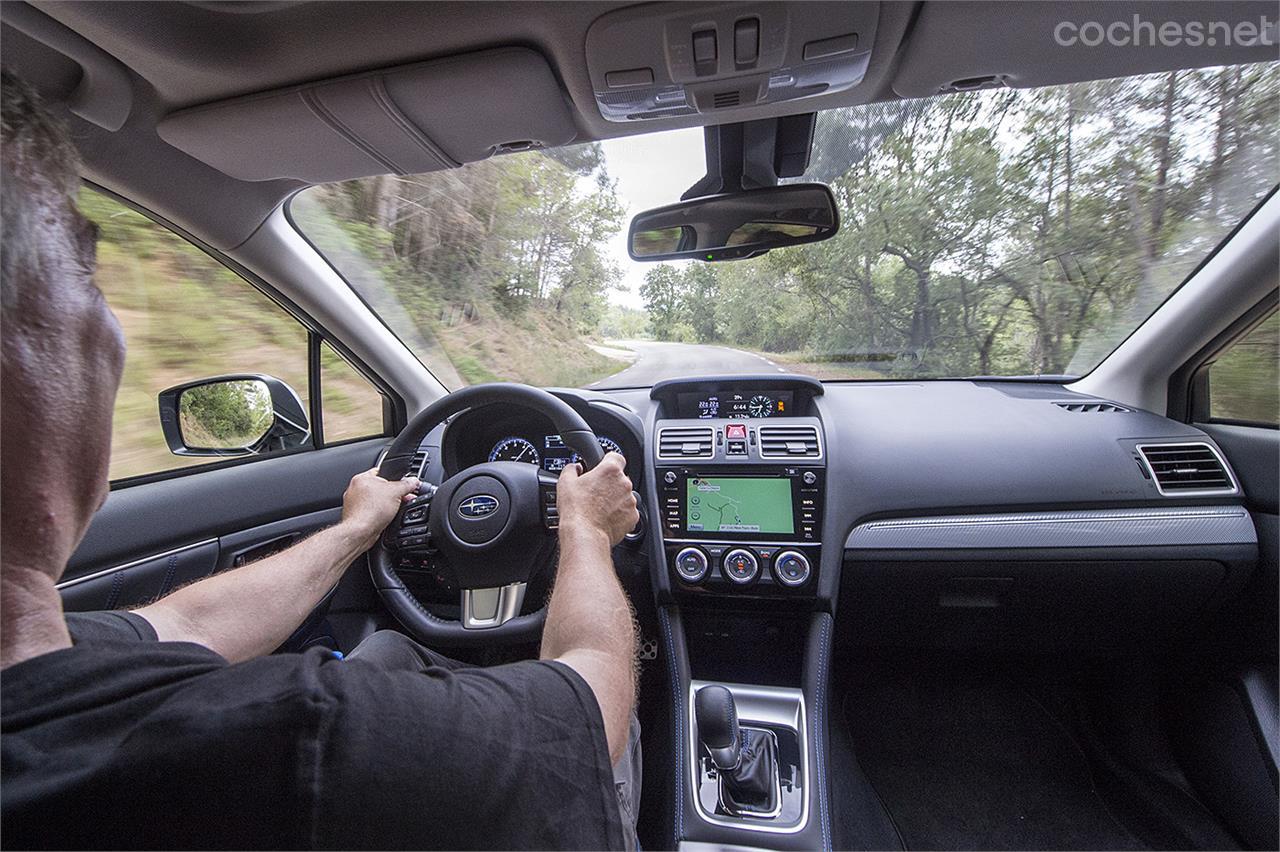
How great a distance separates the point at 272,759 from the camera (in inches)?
24.9

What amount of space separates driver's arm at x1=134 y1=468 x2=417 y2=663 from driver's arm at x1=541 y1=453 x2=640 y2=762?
2.27ft

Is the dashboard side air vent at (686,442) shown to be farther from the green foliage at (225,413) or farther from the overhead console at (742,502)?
the green foliage at (225,413)

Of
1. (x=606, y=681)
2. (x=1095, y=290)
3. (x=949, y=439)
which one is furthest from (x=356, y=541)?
(x=1095, y=290)

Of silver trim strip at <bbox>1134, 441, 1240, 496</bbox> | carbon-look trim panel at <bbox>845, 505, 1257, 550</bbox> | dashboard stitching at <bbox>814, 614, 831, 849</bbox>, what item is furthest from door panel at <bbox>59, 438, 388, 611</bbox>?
silver trim strip at <bbox>1134, 441, 1240, 496</bbox>

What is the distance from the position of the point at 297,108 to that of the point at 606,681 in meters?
1.69

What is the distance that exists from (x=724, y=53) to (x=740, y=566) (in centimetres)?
177

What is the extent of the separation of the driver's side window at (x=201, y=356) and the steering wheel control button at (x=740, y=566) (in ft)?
6.37

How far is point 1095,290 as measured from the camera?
2.34 m

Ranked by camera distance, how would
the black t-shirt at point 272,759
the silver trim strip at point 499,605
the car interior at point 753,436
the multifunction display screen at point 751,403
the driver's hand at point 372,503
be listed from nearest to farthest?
the black t-shirt at point 272,759
the car interior at point 753,436
the driver's hand at point 372,503
the silver trim strip at point 499,605
the multifunction display screen at point 751,403

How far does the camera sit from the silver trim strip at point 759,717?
198cm

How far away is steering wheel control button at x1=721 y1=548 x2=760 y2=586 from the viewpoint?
2262 mm

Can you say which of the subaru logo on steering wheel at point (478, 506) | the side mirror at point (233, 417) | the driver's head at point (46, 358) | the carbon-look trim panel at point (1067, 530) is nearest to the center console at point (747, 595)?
the carbon-look trim panel at point (1067, 530)

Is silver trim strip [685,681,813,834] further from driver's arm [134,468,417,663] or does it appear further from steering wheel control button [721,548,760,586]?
driver's arm [134,468,417,663]

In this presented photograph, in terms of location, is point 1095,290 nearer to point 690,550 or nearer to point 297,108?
point 690,550
